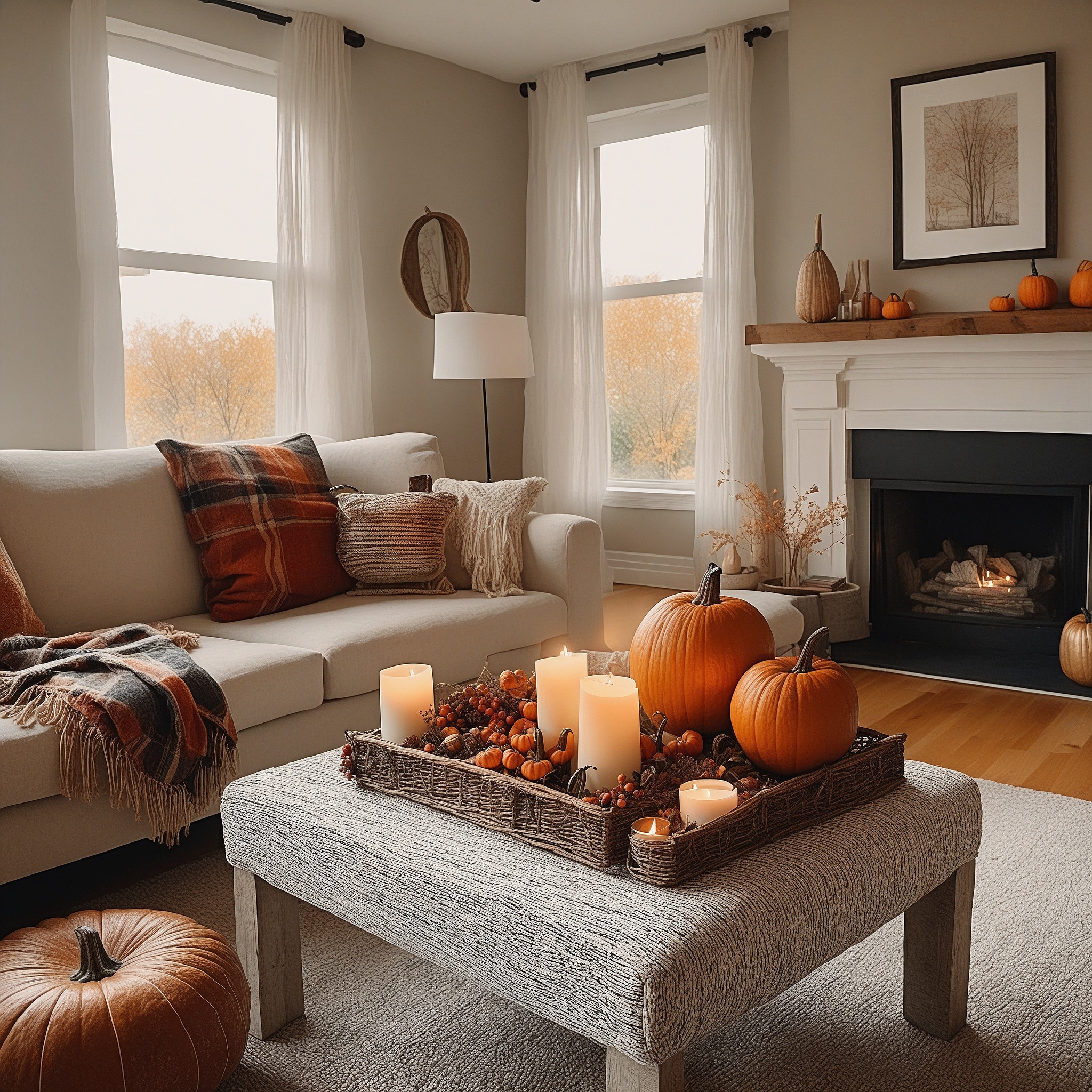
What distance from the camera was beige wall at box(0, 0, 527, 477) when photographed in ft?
11.8

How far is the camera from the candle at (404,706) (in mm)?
1630

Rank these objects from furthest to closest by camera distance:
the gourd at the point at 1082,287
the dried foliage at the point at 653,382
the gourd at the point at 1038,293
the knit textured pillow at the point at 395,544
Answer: the dried foliage at the point at 653,382 → the gourd at the point at 1038,293 → the gourd at the point at 1082,287 → the knit textured pillow at the point at 395,544

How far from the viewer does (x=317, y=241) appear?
4496 mm

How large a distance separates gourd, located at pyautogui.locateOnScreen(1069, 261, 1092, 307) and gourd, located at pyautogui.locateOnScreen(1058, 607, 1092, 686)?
1.03 metres

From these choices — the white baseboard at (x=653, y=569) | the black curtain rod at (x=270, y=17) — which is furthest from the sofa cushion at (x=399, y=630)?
the black curtain rod at (x=270, y=17)

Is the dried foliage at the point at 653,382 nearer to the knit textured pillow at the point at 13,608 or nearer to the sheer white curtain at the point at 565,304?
the sheer white curtain at the point at 565,304

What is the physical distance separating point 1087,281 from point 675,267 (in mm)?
2207

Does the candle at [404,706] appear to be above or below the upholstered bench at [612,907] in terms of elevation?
above

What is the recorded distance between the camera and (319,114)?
4.44 meters

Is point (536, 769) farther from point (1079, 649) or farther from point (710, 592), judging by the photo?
point (1079, 649)

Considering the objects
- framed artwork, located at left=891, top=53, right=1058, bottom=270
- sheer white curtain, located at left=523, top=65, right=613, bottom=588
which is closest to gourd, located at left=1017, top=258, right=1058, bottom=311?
framed artwork, located at left=891, top=53, right=1058, bottom=270

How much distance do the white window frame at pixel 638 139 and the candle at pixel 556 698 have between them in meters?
3.82

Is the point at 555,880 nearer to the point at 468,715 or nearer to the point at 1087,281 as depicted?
the point at 468,715

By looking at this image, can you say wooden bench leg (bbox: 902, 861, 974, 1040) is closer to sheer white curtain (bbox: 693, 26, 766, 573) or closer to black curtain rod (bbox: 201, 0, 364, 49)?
sheer white curtain (bbox: 693, 26, 766, 573)
